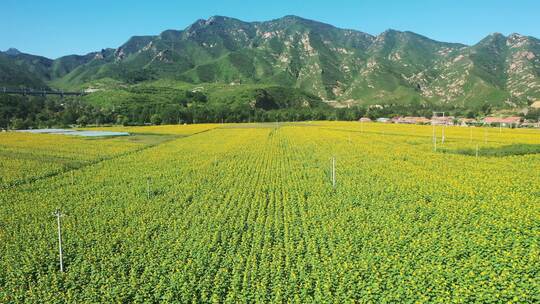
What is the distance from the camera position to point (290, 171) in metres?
35.9

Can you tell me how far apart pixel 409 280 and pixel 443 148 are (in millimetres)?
43455

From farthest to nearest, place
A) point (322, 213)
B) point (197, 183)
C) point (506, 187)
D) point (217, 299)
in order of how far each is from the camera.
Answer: point (197, 183) → point (506, 187) → point (322, 213) → point (217, 299)

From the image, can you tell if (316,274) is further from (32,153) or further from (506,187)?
(32,153)

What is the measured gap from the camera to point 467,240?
53.8 ft

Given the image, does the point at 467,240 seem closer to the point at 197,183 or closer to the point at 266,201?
the point at 266,201

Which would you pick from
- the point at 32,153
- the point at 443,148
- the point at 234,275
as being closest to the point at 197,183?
the point at 234,275

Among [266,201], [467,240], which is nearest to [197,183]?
[266,201]

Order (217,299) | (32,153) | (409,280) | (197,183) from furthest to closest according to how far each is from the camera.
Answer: (32,153) → (197,183) → (409,280) → (217,299)

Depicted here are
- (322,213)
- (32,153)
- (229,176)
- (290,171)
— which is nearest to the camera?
(322,213)

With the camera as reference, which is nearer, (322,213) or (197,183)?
(322,213)

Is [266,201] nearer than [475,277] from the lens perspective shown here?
No

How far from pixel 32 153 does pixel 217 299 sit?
157 feet

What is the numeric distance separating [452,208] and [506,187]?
8342mm

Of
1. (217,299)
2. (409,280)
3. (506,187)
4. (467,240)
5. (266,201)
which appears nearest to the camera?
(217,299)
